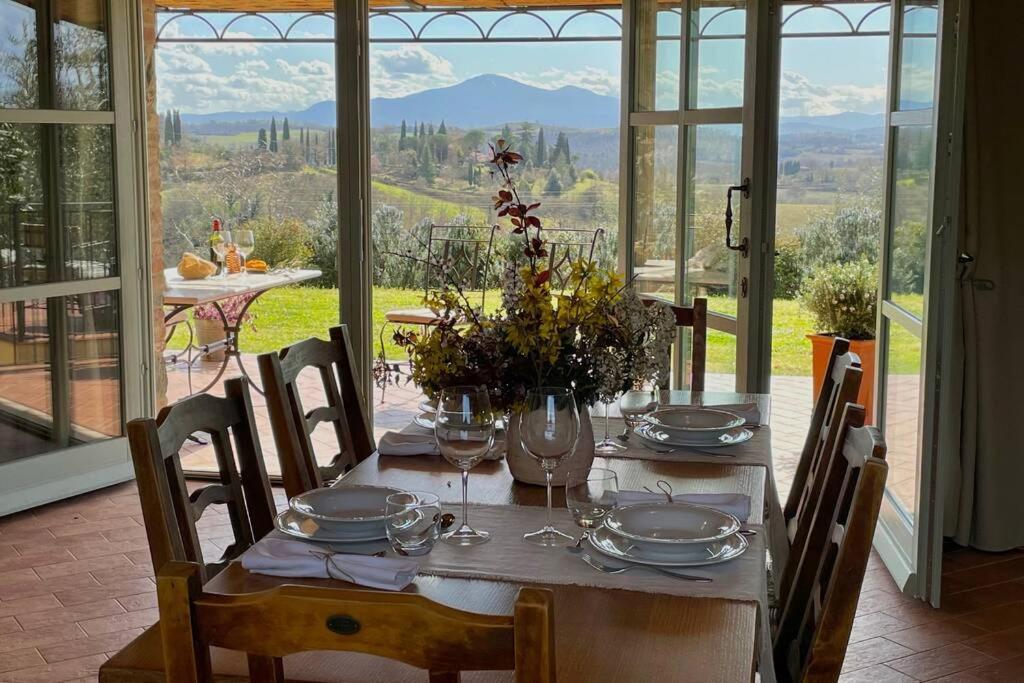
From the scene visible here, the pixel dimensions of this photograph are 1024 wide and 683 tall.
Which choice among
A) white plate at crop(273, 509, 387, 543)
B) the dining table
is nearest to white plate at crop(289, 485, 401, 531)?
white plate at crop(273, 509, 387, 543)

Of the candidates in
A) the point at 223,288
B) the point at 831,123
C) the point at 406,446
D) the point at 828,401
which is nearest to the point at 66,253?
the point at 223,288

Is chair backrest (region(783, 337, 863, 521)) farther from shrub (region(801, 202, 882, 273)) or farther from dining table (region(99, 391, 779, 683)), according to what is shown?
shrub (region(801, 202, 882, 273))

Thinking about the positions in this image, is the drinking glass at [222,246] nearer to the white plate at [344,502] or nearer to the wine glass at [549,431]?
the white plate at [344,502]

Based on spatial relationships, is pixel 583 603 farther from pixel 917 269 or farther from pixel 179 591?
pixel 917 269

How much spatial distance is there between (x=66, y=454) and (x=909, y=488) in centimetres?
314

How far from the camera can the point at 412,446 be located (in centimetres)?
241

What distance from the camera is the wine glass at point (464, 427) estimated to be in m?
1.80

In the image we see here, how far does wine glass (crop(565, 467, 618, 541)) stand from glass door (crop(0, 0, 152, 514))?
122 inches

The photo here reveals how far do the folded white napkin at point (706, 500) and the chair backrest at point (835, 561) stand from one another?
14 cm

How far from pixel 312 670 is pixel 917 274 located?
2.76m

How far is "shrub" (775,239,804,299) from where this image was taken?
27.2ft

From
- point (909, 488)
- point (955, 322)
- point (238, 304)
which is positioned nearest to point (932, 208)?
point (955, 322)

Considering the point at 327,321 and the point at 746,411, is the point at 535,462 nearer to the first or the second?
the point at 746,411

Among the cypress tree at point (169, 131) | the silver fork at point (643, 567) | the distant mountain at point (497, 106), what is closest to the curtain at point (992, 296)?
the silver fork at point (643, 567)
